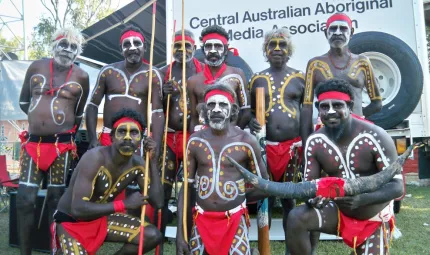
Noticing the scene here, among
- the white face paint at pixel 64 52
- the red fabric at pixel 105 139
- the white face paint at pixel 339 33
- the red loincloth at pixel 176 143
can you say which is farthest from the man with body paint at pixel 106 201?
the white face paint at pixel 339 33

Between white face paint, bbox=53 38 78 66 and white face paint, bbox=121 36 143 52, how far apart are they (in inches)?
22.1

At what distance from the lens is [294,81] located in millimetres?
4375

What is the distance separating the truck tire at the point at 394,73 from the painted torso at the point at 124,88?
2.61 metres

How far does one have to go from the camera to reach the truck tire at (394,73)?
5113 millimetres

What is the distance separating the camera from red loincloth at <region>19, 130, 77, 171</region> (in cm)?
420

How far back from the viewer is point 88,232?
135 inches

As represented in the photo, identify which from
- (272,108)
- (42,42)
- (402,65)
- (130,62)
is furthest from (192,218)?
(42,42)

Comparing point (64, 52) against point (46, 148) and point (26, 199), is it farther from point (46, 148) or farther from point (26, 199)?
point (26, 199)

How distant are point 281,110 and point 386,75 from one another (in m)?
1.84

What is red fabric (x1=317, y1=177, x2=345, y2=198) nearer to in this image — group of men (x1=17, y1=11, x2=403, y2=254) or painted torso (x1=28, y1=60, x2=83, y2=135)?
group of men (x1=17, y1=11, x2=403, y2=254)

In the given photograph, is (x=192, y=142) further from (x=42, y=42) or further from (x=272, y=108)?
(x=42, y=42)

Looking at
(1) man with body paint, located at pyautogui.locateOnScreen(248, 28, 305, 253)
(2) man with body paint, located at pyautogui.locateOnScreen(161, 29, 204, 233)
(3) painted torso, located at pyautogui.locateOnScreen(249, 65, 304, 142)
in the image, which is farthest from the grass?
(3) painted torso, located at pyautogui.locateOnScreen(249, 65, 304, 142)

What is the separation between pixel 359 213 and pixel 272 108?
1.54 meters

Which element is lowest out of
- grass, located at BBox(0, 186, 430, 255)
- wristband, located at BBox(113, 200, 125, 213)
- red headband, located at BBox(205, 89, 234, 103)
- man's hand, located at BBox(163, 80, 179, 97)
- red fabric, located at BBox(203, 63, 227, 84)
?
grass, located at BBox(0, 186, 430, 255)
